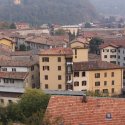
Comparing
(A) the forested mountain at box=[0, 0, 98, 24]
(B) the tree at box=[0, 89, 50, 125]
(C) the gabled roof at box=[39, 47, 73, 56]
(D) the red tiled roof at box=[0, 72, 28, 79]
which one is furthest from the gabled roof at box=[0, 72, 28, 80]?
(A) the forested mountain at box=[0, 0, 98, 24]

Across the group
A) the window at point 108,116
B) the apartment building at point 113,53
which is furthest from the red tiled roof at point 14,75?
the apartment building at point 113,53

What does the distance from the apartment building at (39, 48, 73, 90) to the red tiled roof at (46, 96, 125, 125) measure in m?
12.5

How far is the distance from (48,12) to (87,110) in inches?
3962

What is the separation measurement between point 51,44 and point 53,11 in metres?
71.0

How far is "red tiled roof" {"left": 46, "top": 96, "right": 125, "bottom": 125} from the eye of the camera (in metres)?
15.1

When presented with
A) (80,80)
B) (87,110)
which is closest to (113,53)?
(80,80)

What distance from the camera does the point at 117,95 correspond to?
96.5 ft

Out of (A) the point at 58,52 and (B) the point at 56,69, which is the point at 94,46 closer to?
(A) the point at 58,52

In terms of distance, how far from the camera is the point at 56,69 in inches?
1118

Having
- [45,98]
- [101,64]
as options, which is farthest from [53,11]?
[45,98]

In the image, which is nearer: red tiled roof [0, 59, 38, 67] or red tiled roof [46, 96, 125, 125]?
red tiled roof [46, 96, 125, 125]

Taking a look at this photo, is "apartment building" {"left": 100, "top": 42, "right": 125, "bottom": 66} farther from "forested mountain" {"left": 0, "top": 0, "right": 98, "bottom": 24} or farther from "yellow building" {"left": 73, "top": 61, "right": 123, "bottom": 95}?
"forested mountain" {"left": 0, "top": 0, "right": 98, "bottom": 24}

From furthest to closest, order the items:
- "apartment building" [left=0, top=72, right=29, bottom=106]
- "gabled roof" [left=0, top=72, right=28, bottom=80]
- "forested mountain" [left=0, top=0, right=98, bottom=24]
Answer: "forested mountain" [left=0, top=0, right=98, bottom=24], "gabled roof" [left=0, top=72, right=28, bottom=80], "apartment building" [left=0, top=72, right=29, bottom=106]

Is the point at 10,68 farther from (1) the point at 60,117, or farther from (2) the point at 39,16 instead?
(2) the point at 39,16
